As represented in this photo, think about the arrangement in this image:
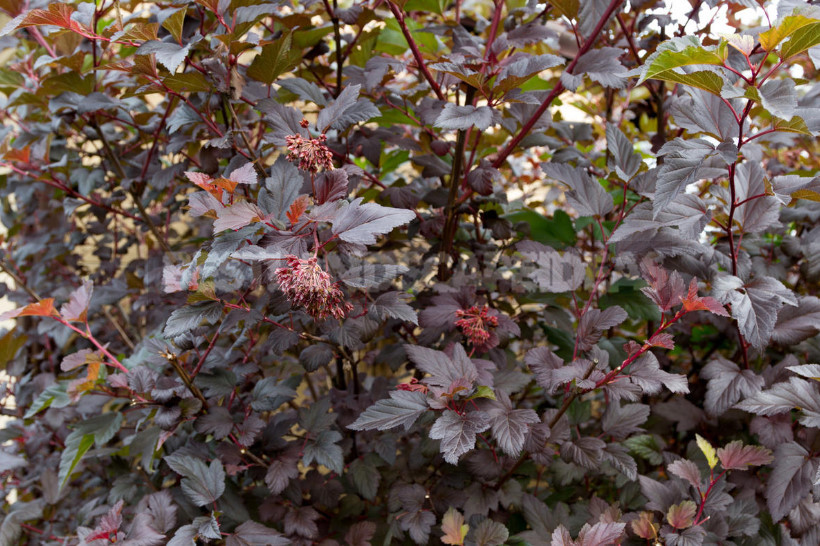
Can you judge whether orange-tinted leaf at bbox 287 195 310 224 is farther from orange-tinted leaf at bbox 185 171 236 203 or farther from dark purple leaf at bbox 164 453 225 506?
dark purple leaf at bbox 164 453 225 506

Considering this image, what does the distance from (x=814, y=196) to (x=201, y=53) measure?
1.08 metres

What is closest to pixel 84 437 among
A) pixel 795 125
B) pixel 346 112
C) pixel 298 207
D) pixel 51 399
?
pixel 51 399

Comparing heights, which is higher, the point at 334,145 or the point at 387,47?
the point at 387,47

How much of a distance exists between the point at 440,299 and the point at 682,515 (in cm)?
50

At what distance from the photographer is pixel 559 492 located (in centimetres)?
113

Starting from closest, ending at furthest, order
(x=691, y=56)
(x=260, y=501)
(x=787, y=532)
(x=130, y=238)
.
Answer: (x=691, y=56) < (x=787, y=532) < (x=260, y=501) < (x=130, y=238)

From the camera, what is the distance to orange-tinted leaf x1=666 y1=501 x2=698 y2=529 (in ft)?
2.64

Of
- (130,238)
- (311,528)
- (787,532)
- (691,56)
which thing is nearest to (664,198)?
(691,56)

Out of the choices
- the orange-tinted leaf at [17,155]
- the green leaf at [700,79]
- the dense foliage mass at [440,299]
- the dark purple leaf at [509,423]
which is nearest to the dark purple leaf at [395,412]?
the dense foliage mass at [440,299]

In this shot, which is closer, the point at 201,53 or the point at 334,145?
the point at 201,53

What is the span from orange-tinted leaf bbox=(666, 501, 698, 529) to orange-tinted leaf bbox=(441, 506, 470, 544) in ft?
1.01

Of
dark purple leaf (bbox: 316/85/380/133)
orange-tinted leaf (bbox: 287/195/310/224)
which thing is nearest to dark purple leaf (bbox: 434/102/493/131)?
dark purple leaf (bbox: 316/85/380/133)

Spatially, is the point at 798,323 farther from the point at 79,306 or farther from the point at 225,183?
the point at 79,306

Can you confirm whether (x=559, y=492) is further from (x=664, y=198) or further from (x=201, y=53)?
(x=201, y=53)
